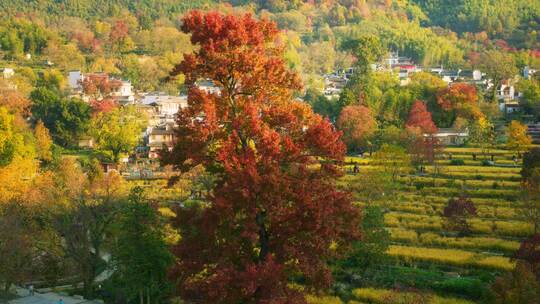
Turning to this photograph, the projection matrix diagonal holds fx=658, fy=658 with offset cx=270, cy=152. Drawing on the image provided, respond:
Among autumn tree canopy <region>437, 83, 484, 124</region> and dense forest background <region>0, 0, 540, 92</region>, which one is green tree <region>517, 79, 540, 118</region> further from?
dense forest background <region>0, 0, 540, 92</region>

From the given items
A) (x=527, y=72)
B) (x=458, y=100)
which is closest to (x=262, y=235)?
(x=458, y=100)

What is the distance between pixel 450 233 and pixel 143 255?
12.1 meters

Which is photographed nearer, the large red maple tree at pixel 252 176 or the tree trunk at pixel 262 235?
the large red maple tree at pixel 252 176

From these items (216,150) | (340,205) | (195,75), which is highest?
(195,75)

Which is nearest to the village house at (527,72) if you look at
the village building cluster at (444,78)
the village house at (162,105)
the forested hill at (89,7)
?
the village building cluster at (444,78)

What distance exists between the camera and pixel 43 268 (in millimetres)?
20391

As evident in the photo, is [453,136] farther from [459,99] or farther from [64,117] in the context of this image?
[64,117]

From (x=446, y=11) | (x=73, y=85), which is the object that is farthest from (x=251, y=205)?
(x=446, y=11)

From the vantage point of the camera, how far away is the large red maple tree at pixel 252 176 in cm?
1016

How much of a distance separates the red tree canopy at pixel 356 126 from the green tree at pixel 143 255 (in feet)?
79.1

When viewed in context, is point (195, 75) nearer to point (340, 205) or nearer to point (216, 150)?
point (216, 150)

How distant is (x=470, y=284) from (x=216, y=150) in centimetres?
967

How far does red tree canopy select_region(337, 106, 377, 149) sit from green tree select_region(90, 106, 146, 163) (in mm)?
Result: 12424

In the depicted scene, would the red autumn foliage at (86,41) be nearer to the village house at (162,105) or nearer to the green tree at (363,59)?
the village house at (162,105)
